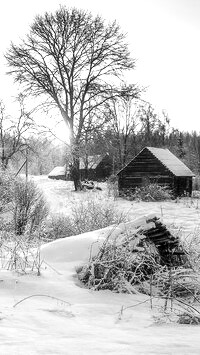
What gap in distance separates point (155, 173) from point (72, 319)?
19.1 meters

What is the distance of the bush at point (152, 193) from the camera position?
19.1m

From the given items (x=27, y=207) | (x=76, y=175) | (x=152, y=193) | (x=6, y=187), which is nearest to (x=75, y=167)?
(x=76, y=175)

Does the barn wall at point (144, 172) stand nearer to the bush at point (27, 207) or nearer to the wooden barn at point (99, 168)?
the bush at point (27, 207)

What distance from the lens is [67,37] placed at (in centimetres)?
2248

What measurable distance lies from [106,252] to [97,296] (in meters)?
0.87

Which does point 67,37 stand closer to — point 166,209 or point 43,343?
point 166,209

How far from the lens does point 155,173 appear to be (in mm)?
21562

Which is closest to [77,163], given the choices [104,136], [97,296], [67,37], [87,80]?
[104,136]

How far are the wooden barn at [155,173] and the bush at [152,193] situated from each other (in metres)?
0.91

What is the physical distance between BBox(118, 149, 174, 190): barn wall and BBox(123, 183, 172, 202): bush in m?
0.98

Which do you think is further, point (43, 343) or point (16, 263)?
point (16, 263)

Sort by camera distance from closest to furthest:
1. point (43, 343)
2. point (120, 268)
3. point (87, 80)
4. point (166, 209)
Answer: point (43, 343)
point (120, 268)
point (166, 209)
point (87, 80)

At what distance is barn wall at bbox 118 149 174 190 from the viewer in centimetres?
2131

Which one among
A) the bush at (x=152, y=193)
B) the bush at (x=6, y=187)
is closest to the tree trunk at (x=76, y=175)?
the bush at (x=152, y=193)
